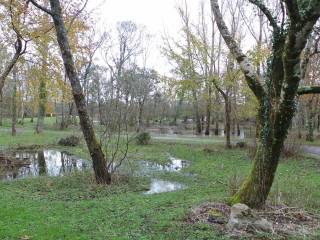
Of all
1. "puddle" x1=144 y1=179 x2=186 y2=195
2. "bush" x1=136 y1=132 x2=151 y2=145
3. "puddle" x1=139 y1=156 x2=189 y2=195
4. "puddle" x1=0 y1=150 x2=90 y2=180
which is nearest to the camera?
"puddle" x1=144 y1=179 x2=186 y2=195

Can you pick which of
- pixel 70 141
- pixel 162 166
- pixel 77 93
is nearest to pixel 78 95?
pixel 77 93

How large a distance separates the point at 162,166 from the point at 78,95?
275 inches

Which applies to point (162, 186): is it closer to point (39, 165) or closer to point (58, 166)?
point (58, 166)

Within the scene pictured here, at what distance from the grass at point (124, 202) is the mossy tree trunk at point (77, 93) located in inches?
22.4

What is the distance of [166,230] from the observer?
719 cm

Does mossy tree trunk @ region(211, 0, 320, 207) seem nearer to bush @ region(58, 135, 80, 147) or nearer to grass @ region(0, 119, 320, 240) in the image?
grass @ region(0, 119, 320, 240)

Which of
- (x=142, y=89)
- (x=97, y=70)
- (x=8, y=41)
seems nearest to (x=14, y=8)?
(x=8, y=41)

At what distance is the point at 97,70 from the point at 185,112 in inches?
535

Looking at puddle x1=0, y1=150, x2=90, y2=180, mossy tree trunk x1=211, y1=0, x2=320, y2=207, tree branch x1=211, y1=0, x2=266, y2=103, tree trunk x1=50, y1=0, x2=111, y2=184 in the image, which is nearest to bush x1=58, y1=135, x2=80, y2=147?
puddle x1=0, y1=150, x2=90, y2=180

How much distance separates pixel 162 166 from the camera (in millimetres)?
18172

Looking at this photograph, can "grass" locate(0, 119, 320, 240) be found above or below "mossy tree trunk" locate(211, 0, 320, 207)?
below

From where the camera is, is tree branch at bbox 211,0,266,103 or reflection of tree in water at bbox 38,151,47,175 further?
reflection of tree in water at bbox 38,151,47,175

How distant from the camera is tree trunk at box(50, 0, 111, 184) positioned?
12.4 metres

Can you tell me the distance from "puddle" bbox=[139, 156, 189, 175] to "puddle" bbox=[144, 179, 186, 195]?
1.73 m
